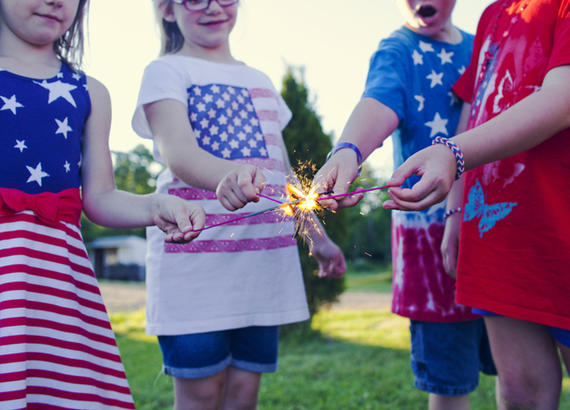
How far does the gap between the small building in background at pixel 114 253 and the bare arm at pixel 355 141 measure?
37.2 m

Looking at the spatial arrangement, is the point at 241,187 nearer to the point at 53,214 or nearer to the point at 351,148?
the point at 351,148

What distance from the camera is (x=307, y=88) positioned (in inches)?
302

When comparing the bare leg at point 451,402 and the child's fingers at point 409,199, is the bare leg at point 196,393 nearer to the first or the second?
the bare leg at point 451,402

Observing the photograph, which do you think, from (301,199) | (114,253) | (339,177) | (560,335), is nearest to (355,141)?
(339,177)

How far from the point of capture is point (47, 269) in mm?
1557

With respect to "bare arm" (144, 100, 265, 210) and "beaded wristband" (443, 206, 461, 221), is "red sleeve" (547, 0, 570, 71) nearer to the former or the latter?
"beaded wristband" (443, 206, 461, 221)

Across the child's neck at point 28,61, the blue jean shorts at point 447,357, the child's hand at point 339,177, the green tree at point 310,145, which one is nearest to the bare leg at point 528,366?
the blue jean shorts at point 447,357

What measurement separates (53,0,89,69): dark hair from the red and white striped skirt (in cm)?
74

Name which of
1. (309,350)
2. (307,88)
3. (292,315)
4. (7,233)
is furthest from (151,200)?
(307,88)

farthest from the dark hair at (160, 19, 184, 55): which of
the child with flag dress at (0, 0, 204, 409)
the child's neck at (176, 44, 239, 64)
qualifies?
the child with flag dress at (0, 0, 204, 409)

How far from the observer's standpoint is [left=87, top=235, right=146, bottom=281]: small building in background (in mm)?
38625

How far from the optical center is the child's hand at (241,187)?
1471 millimetres

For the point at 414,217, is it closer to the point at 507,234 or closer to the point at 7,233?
the point at 507,234

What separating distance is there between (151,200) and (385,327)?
22.9 feet
